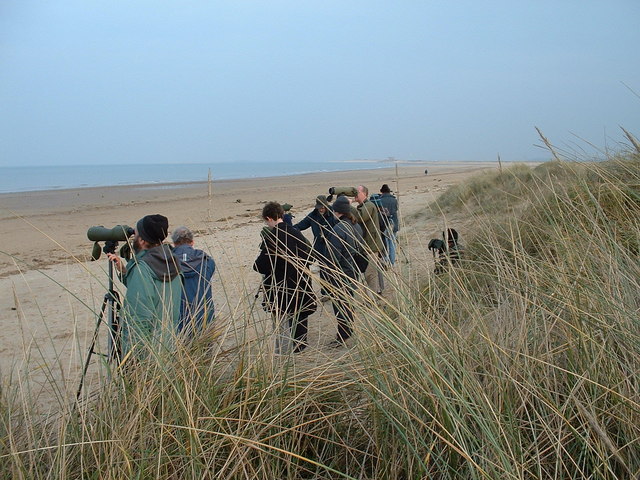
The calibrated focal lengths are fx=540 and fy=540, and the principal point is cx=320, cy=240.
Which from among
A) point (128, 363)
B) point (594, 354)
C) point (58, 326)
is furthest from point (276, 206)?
point (58, 326)

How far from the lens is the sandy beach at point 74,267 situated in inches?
97.9

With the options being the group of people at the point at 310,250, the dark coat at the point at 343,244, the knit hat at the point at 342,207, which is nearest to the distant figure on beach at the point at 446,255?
the group of people at the point at 310,250

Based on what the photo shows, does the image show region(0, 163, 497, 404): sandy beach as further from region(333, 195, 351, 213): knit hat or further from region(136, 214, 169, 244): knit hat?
region(333, 195, 351, 213): knit hat

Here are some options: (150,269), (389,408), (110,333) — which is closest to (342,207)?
(150,269)

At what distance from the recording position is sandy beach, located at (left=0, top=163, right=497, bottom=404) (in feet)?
8.16

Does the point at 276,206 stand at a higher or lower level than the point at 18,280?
higher

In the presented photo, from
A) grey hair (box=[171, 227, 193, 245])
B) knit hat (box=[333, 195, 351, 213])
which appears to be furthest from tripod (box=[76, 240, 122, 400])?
knit hat (box=[333, 195, 351, 213])

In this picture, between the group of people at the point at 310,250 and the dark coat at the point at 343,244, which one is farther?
the dark coat at the point at 343,244

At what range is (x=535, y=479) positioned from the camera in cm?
154

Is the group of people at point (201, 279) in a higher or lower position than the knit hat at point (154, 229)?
lower

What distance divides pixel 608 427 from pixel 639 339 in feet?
0.94

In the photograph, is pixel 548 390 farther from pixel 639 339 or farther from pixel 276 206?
pixel 276 206

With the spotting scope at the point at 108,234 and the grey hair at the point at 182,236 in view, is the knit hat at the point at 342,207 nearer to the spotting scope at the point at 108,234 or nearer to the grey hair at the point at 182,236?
the grey hair at the point at 182,236

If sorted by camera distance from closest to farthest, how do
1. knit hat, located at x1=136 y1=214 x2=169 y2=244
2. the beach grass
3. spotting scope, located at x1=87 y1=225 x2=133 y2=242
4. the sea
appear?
the beach grass, spotting scope, located at x1=87 y1=225 x2=133 y2=242, knit hat, located at x1=136 y1=214 x2=169 y2=244, the sea
